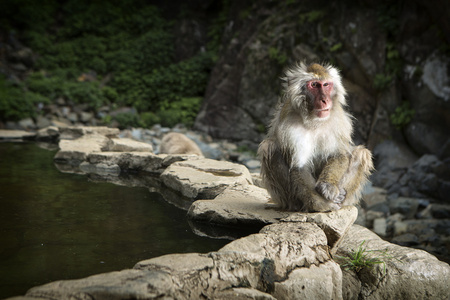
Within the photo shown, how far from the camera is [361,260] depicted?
2.86 m

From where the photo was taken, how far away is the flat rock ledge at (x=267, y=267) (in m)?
2.02

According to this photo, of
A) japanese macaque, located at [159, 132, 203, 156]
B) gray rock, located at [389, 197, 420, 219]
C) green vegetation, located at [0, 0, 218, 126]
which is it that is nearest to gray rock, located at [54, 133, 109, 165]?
japanese macaque, located at [159, 132, 203, 156]

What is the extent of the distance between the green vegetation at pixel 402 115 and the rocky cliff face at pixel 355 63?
0.02 metres

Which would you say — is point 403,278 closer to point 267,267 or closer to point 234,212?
point 267,267

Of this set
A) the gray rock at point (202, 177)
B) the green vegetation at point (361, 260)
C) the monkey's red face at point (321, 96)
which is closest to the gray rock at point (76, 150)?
the gray rock at point (202, 177)

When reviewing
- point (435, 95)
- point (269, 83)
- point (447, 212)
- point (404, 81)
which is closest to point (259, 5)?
point (269, 83)

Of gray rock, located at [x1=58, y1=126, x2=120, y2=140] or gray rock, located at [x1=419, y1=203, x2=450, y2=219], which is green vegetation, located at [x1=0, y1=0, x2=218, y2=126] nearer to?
gray rock, located at [x1=58, y1=126, x2=120, y2=140]

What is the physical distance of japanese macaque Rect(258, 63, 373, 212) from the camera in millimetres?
3229

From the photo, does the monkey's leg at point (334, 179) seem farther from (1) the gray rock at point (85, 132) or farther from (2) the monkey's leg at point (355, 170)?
(1) the gray rock at point (85, 132)

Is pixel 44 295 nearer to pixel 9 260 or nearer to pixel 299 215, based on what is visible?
pixel 9 260

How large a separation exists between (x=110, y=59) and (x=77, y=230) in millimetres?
12962

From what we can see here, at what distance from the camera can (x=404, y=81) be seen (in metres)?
9.85

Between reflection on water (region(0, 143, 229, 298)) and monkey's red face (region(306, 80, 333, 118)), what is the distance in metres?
1.16

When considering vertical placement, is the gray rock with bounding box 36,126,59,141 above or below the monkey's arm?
below
